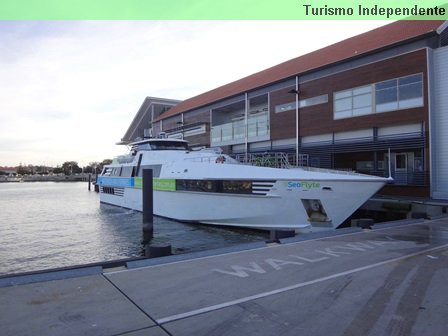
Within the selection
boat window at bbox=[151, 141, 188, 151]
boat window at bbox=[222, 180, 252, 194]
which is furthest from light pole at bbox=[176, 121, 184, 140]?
boat window at bbox=[222, 180, 252, 194]

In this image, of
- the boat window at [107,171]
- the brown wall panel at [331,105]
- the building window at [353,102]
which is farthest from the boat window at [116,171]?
the building window at [353,102]

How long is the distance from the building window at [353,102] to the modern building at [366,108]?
0.06 m

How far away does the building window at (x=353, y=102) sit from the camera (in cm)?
2100

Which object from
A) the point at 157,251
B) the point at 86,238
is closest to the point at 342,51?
the point at 86,238

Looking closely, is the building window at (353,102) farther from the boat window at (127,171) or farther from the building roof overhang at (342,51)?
the boat window at (127,171)

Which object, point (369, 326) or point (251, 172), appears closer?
point (369, 326)

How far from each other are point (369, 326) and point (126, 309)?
2.70 meters

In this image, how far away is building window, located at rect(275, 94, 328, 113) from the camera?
77.0ft

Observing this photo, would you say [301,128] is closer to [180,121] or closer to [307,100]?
[307,100]

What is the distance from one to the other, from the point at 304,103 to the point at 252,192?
13.3 meters

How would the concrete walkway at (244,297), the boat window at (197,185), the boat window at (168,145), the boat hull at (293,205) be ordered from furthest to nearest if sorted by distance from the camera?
the boat window at (168,145) < the boat window at (197,185) < the boat hull at (293,205) < the concrete walkway at (244,297)

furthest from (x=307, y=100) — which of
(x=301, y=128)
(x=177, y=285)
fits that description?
(x=177, y=285)

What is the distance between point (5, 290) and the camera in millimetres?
5023

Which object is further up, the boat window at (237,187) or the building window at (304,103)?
the building window at (304,103)
